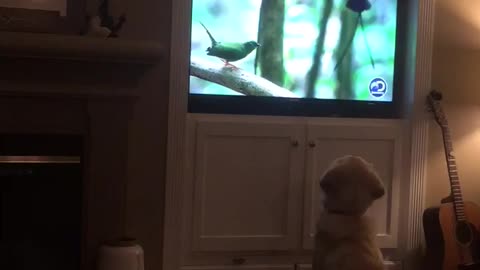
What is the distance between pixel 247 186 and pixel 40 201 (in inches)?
37.4

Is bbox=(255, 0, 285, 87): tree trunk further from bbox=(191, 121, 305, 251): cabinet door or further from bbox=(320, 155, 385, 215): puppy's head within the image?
bbox=(320, 155, 385, 215): puppy's head

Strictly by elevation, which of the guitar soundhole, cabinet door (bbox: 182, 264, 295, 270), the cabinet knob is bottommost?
cabinet door (bbox: 182, 264, 295, 270)

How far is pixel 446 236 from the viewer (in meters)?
3.35

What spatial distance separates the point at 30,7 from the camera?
295 cm

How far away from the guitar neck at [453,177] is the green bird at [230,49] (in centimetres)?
103

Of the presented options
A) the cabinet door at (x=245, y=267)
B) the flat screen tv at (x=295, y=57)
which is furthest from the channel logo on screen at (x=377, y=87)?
the cabinet door at (x=245, y=267)

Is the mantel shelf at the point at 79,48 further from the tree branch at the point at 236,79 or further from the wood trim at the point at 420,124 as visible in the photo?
the wood trim at the point at 420,124

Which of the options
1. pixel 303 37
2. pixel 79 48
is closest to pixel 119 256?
pixel 79 48

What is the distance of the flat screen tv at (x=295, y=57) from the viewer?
335 cm

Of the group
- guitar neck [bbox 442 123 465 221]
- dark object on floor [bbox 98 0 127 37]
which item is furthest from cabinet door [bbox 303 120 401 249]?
dark object on floor [bbox 98 0 127 37]

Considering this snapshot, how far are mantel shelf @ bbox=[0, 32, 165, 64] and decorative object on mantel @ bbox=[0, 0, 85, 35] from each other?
0.12 meters

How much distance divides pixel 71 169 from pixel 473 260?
6.28 ft

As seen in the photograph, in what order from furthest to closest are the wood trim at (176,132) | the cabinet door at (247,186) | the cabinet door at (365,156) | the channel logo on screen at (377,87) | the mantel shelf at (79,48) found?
the channel logo on screen at (377,87) < the cabinet door at (365,156) < the cabinet door at (247,186) < the wood trim at (176,132) < the mantel shelf at (79,48)

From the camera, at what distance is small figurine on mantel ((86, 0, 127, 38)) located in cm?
294
